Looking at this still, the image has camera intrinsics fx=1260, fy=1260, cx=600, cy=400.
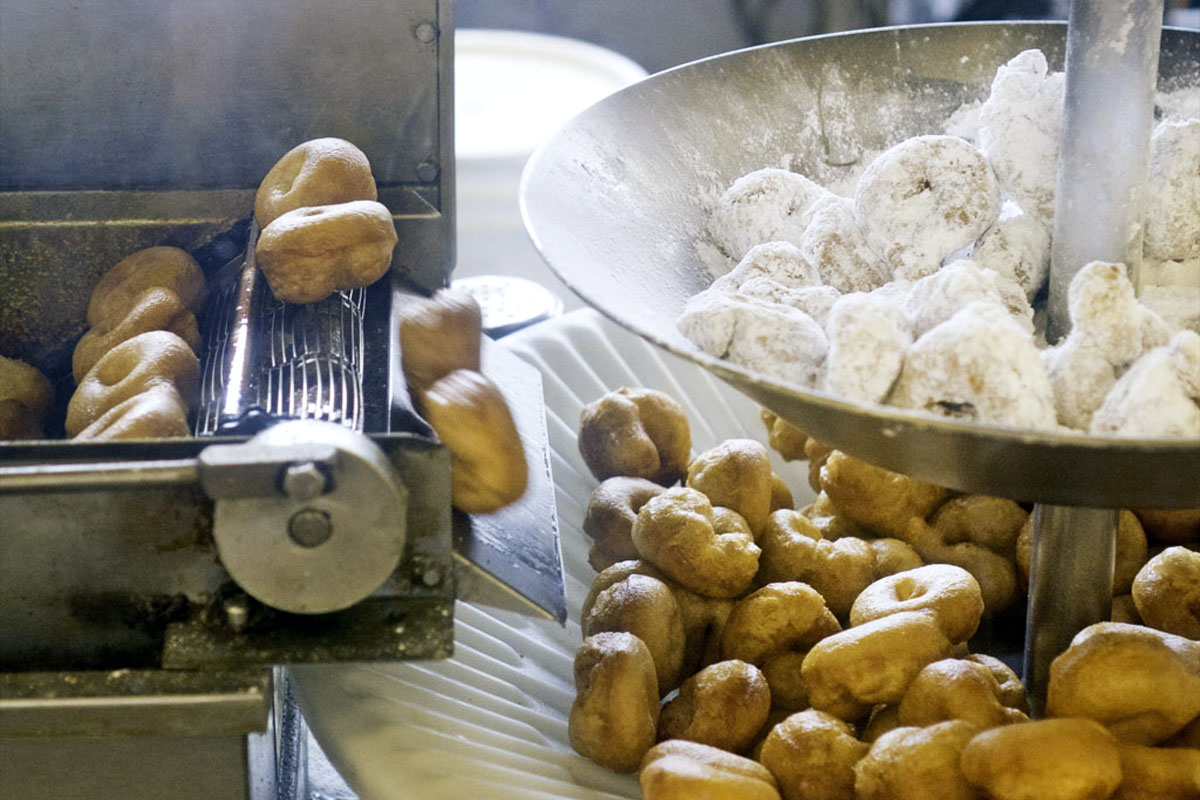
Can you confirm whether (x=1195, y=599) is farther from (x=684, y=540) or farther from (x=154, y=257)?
(x=154, y=257)

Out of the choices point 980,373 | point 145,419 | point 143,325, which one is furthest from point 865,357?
point 143,325

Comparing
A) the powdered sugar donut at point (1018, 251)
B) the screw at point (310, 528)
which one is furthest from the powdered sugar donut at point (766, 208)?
the screw at point (310, 528)

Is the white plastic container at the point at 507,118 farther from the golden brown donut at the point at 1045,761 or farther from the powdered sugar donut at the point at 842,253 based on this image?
the golden brown donut at the point at 1045,761

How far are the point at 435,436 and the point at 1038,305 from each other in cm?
53

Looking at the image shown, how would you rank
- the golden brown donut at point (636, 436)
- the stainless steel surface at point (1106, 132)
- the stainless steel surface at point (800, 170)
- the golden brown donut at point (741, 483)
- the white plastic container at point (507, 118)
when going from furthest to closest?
1. the white plastic container at point (507, 118)
2. the golden brown donut at point (636, 436)
3. the golden brown donut at point (741, 483)
4. the stainless steel surface at point (1106, 132)
5. the stainless steel surface at point (800, 170)

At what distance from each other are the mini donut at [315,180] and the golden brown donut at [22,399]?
256mm

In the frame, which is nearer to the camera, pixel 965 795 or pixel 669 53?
pixel 965 795

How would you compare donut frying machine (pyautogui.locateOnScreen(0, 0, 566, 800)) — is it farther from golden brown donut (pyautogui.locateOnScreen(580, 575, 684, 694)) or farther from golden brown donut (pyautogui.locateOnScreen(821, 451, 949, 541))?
golden brown donut (pyautogui.locateOnScreen(821, 451, 949, 541))

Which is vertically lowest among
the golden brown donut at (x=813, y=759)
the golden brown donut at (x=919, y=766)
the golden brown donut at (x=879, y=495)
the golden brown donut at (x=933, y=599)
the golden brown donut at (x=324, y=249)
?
the golden brown donut at (x=813, y=759)

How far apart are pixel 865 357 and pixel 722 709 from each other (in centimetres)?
42

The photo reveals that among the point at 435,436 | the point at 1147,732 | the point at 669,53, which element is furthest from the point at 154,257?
the point at 669,53

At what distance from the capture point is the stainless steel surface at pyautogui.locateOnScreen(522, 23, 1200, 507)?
731 mm

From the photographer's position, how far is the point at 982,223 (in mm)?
1003

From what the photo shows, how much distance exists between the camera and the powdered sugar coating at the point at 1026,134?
105 cm
